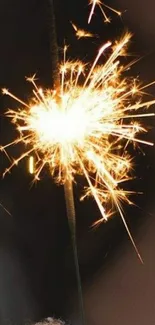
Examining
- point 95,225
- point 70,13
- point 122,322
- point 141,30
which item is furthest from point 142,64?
point 122,322

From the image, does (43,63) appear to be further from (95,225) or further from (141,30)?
(95,225)

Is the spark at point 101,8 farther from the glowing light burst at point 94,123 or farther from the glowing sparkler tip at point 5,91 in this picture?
the glowing sparkler tip at point 5,91

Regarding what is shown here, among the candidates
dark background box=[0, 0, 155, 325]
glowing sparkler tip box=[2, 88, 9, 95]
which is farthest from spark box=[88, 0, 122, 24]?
glowing sparkler tip box=[2, 88, 9, 95]

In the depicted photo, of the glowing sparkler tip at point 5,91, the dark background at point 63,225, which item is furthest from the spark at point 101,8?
the glowing sparkler tip at point 5,91

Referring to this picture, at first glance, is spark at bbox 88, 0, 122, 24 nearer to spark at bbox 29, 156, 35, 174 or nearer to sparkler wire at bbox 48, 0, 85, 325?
sparkler wire at bbox 48, 0, 85, 325

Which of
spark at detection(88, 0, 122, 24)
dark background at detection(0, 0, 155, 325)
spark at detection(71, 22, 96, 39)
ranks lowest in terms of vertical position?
dark background at detection(0, 0, 155, 325)

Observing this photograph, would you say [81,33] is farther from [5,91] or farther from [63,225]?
[63,225]
